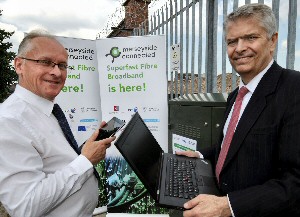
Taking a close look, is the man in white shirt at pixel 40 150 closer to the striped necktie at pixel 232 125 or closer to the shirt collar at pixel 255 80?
the striped necktie at pixel 232 125

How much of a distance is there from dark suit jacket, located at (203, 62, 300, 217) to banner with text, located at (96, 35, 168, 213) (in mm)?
1920

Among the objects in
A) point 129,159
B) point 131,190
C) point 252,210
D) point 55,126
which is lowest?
point 131,190

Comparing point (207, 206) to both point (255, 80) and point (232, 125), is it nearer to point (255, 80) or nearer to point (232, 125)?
point (232, 125)

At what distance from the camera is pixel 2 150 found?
60.4 inches

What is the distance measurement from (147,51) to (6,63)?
Answer: 9.06 m

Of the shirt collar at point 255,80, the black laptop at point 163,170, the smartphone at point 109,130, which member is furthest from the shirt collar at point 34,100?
the shirt collar at point 255,80

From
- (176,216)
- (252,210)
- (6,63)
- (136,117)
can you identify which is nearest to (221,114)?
(136,117)

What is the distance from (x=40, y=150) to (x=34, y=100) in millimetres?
379

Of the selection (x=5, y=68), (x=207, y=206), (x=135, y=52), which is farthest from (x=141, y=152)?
(x=5, y=68)

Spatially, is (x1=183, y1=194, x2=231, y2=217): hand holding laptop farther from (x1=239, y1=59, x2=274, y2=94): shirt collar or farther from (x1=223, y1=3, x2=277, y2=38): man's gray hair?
(x1=223, y1=3, x2=277, y2=38): man's gray hair

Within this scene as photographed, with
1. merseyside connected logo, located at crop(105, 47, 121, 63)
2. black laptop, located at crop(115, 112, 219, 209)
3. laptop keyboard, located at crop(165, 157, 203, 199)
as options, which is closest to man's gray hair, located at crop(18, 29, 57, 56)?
black laptop, located at crop(115, 112, 219, 209)

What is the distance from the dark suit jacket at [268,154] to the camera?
136 cm

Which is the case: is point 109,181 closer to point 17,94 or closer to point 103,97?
point 103,97

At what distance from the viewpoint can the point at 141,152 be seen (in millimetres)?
1838
